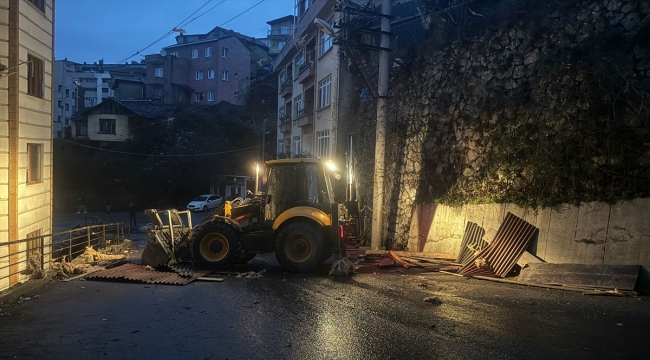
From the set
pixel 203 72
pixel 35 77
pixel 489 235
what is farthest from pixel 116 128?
pixel 489 235

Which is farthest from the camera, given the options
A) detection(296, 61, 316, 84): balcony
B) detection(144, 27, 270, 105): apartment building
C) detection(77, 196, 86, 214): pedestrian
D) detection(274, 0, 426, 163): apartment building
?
detection(144, 27, 270, 105): apartment building

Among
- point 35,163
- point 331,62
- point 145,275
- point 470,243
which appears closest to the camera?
point 145,275

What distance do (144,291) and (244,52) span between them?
5788cm

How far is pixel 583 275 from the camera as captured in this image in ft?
29.9

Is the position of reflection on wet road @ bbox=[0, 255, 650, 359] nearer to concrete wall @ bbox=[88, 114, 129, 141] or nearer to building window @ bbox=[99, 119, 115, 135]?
concrete wall @ bbox=[88, 114, 129, 141]

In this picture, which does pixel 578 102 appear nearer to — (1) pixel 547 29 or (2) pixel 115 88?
(1) pixel 547 29

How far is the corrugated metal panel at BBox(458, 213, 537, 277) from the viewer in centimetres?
1040

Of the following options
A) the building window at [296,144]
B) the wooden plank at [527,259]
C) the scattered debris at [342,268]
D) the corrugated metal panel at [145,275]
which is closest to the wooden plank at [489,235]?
the wooden plank at [527,259]

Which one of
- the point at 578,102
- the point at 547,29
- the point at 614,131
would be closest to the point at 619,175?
the point at 614,131

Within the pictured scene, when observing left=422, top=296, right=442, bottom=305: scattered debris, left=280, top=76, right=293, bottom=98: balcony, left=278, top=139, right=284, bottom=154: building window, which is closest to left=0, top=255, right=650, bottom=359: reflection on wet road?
left=422, top=296, right=442, bottom=305: scattered debris

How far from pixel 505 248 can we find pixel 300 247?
4600 millimetres

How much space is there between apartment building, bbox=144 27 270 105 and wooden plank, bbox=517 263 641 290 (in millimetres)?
54118

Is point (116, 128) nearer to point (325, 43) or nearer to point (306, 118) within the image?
point (306, 118)

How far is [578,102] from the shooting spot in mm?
9953
